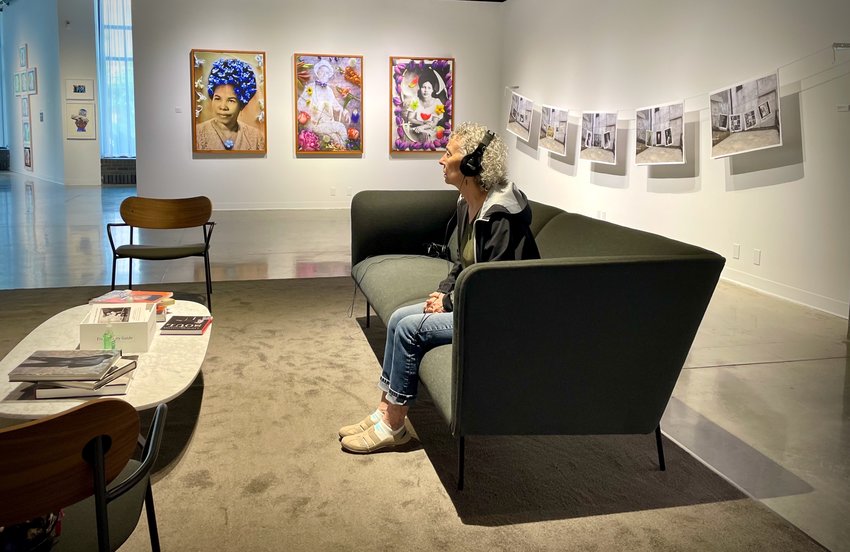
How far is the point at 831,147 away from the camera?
19.6 feet

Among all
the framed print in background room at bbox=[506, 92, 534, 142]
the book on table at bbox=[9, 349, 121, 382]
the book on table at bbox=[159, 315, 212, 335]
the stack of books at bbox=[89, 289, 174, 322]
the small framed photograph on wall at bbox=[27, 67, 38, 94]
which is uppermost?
the small framed photograph on wall at bbox=[27, 67, 38, 94]

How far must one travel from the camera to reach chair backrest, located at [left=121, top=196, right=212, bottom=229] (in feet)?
19.5

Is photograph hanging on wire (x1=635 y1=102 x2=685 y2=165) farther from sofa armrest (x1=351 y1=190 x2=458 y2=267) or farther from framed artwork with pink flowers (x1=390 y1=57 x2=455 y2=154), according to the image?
framed artwork with pink flowers (x1=390 y1=57 x2=455 y2=154)

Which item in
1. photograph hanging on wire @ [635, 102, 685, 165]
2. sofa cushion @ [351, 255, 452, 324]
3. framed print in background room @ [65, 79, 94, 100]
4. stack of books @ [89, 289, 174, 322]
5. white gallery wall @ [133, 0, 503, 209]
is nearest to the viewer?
stack of books @ [89, 289, 174, 322]

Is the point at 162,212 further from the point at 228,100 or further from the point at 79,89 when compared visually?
the point at 79,89

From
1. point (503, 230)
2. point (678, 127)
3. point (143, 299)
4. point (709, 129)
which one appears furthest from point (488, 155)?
point (678, 127)

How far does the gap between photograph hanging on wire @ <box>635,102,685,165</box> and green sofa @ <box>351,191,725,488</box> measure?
519 centimetres

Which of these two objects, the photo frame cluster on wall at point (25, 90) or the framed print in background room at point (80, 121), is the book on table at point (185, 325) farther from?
the photo frame cluster on wall at point (25, 90)

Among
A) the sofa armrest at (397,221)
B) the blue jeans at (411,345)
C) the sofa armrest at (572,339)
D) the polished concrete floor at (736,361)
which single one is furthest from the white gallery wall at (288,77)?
the sofa armrest at (572,339)

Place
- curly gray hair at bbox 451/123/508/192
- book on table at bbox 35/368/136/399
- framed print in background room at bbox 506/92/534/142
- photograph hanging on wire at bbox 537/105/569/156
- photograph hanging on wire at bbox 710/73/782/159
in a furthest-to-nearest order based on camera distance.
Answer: framed print in background room at bbox 506/92/534/142 < photograph hanging on wire at bbox 537/105/569/156 < photograph hanging on wire at bbox 710/73/782/159 < curly gray hair at bbox 451/123/508/192 < book on table at bbox 35/368/136/399

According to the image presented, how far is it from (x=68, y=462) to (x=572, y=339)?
1.68m

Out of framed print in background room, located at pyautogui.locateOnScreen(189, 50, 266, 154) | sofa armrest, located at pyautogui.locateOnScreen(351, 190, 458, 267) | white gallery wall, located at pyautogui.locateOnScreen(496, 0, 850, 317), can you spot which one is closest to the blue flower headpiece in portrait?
framed print in background room, located at pyautogui.locateOnScreen(189, 50, 266, 154)

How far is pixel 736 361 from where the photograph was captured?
4629 mm

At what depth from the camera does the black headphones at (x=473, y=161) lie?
10.9 feet
